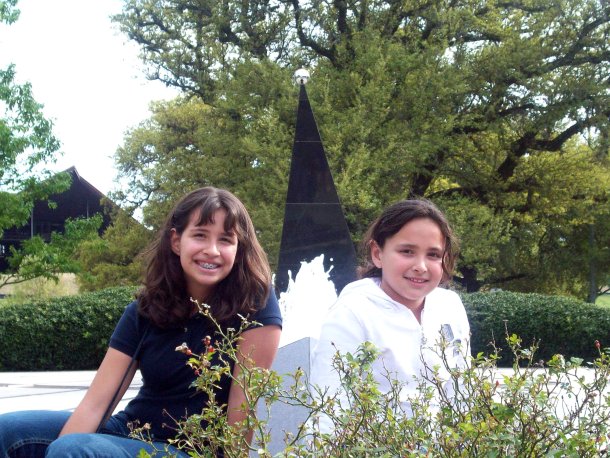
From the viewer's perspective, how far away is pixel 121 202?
82.3ft

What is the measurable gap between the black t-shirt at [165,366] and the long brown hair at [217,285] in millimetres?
38

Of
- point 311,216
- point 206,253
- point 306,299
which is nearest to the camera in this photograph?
point 206,253

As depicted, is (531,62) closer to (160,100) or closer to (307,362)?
(160,100)

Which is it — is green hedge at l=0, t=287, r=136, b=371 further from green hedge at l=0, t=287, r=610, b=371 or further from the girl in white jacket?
the girl in white jacket

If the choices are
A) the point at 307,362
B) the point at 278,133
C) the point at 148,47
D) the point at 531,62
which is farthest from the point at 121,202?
the point at 307,362

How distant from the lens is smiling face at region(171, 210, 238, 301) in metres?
2.42

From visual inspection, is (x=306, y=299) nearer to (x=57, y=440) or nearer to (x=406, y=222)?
(x=406, y=222)

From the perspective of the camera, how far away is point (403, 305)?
8.40ft

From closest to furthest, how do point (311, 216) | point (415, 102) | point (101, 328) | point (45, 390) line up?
point (311, 216)
point (45, 390)
point (101, 328)
point (415, 102)

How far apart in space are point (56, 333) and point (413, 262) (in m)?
8.68

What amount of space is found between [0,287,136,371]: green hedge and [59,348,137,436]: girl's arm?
8.32m

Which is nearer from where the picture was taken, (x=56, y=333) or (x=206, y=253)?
(x=206, y=253)

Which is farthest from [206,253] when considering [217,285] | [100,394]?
[100,394]

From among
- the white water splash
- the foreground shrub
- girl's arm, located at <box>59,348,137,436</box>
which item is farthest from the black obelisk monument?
the foreground shrub
